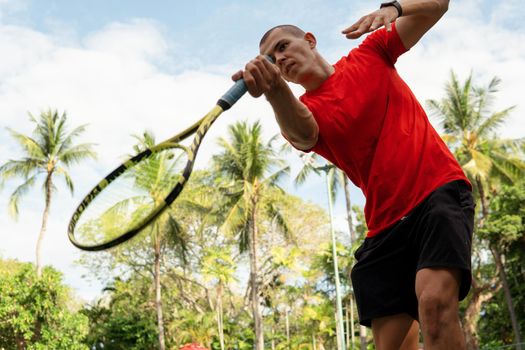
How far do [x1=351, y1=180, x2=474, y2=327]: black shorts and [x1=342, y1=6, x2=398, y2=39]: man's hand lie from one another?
2.43 ft

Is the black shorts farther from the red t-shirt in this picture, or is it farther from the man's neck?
the man's neck

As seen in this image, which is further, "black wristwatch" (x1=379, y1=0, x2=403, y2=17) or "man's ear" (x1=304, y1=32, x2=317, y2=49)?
"man's ear" (x1=304, y1=32, x2=317, y2=49)

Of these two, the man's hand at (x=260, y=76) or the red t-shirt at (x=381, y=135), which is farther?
the red t-shirt at (x=381, y=135)

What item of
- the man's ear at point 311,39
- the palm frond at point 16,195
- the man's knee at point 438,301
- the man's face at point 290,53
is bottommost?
the man's knee at point 438,301

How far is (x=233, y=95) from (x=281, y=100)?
206 millimetres

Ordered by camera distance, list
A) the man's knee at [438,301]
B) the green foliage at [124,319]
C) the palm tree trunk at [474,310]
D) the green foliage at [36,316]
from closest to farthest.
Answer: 1. the man's knee at [438,301]
2. the green foliage at [36,316]
3. the palm tree trunk at [474,310]
4. the green foliage at [124,319]

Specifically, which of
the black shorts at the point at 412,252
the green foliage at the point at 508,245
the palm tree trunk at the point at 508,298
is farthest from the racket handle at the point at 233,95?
the palm tree trunk at the point at 508,298

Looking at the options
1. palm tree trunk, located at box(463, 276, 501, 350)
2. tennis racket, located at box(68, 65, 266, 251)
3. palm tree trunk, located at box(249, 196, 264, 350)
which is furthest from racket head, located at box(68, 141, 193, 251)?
palm tree trunk, located at box(463, 276, 501, 350)

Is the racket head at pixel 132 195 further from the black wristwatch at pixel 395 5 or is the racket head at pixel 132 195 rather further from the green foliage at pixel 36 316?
the green foliage at pixel 36 316

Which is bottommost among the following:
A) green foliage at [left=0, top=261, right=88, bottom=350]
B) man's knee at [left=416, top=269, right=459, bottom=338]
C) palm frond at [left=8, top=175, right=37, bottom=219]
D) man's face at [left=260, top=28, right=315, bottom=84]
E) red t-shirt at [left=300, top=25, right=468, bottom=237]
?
man's knee at [left=416, top=269, right=459, bottom=338]

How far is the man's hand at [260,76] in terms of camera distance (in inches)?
104

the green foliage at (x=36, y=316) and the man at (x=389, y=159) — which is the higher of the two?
the green foliage at (x=36, y=316)

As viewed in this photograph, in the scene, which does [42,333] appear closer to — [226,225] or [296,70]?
[226,225]

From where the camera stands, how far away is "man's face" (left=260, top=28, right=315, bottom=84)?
9.98ft
